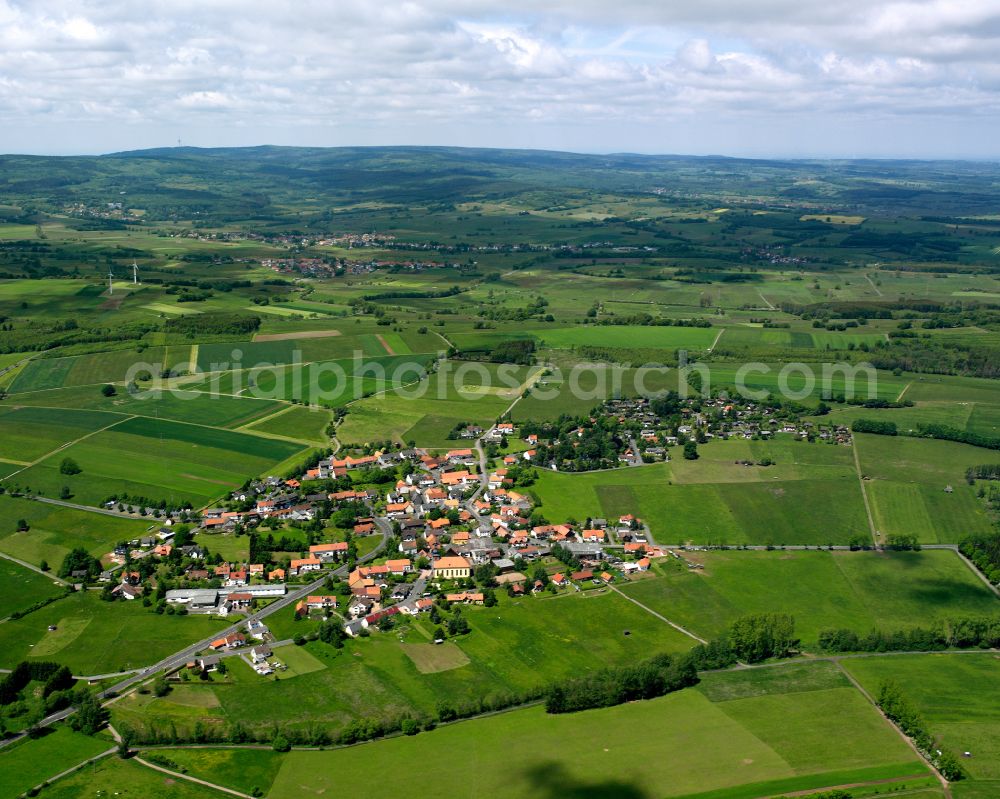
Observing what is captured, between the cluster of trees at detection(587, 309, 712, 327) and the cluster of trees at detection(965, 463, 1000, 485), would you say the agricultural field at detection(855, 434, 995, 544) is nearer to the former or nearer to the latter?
the cluster of trees at detection(965, 463, 1000, 485)

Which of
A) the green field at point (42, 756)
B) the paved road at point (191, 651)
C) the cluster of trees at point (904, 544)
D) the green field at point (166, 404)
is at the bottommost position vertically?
the green field at point (42, 756)

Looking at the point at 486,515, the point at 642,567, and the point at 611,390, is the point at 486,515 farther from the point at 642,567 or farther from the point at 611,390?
the point at 611,390

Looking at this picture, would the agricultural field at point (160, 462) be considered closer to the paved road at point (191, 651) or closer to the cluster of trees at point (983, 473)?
the paved road at point (191, 651)

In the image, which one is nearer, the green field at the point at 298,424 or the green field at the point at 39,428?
the green field at the point at 39,428

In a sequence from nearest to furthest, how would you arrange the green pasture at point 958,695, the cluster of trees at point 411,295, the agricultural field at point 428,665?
the green pasture at point 958,695 → the agricultural field at point 428,665 → the cluster of trees at point 411,295

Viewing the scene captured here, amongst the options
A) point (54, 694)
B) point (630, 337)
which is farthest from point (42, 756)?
point (630, 337)

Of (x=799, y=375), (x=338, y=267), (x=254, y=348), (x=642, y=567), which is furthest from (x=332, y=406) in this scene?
(x=338, y=267)

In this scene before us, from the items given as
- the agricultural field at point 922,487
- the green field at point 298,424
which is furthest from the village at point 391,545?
the green field at point 298,424
